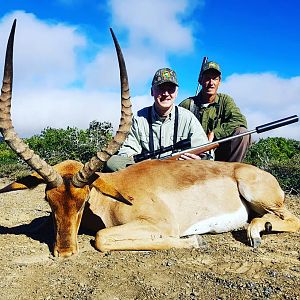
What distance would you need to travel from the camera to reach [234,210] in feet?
22.4

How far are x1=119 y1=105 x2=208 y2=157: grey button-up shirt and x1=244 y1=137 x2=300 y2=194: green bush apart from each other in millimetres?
3260

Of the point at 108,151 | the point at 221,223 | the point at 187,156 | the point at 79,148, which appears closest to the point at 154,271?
the point at 108,151

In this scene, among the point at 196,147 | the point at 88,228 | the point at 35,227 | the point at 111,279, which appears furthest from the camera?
the point at 196,147

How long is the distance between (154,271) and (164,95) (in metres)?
4.47

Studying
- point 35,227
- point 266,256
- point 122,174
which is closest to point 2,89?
point 122,174

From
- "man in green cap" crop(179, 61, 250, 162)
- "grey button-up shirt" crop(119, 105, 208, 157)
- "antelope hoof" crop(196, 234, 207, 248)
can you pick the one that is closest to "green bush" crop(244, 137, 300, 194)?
"man in green cap" crop(179, 61, 250, 162)

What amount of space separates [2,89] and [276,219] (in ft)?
14.4

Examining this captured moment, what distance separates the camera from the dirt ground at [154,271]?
4207 mm

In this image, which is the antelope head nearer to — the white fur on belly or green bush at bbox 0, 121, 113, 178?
the white fur on belly

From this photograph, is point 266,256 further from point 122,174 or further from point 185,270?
point 122,174

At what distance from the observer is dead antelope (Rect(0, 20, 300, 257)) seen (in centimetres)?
545

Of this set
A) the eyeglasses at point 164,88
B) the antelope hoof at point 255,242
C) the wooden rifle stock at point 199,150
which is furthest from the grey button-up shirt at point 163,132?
the antelope hoof at point 255,242

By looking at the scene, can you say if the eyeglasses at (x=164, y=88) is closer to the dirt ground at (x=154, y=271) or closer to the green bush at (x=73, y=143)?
the dirt ground at (x=154, y=271)

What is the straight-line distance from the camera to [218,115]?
33.7 ft
